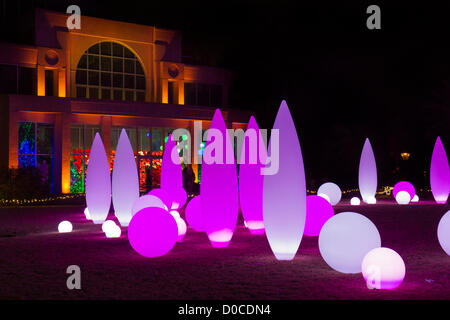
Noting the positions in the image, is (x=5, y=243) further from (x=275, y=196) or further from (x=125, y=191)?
(x=275, y=196)

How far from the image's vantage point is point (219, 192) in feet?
36.6

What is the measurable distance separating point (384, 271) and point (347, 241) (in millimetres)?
1287

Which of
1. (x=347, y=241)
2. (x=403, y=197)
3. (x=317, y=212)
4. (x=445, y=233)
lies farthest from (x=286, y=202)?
(x=403, y=197)

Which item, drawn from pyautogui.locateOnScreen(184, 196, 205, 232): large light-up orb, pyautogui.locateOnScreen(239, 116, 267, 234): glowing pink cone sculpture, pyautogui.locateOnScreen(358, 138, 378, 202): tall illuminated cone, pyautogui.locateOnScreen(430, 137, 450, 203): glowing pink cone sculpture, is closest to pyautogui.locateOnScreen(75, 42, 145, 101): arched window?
pyautogui.locateOnScreen(358, 138, 378, 202): tall illuminated cone

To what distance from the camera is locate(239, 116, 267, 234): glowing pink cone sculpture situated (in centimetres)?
1316

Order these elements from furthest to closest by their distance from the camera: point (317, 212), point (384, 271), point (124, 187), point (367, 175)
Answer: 1. point (367, 175)
2. point (124, 187)
3. point (317, 212)
4. point (384, 271)

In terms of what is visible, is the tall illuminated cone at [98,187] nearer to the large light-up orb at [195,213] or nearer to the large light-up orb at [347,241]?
the large light-up orb at [195,213]

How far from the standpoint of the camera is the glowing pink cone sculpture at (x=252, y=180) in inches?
518

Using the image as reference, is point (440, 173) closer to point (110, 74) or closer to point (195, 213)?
point (195, 213)

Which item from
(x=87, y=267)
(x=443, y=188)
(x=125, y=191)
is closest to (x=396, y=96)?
(x=443, y=188)

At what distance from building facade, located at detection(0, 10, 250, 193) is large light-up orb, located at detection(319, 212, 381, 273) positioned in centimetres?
2432

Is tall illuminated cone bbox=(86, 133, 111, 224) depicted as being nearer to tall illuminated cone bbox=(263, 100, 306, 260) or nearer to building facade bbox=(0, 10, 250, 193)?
tall illuminated cone bbox=(263, 100, 306, 260)

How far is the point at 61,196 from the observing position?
28594mm

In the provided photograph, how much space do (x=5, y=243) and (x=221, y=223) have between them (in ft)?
16.4
